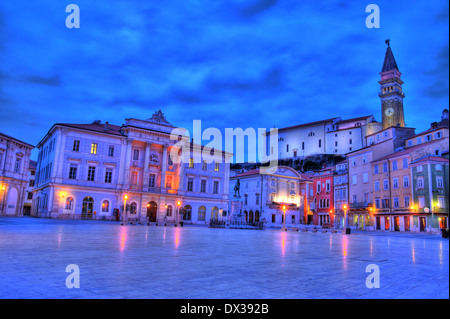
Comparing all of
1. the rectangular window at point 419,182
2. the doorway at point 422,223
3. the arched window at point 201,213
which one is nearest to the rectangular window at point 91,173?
the arched window at point 201,213

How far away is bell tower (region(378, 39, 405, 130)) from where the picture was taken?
88375 millimetres

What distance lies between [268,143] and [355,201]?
7781 centimetres

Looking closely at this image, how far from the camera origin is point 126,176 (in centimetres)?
4897

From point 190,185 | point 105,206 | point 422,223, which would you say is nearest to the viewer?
point 422,223

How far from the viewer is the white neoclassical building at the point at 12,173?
45.0 meters

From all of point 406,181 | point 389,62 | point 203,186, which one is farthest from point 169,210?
point 389,62

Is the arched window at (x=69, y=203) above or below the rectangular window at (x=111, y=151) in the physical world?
below

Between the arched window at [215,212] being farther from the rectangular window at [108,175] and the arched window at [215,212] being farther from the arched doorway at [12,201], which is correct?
the arched doorway at [12,201]

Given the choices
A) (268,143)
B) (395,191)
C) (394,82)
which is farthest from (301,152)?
(395,191)

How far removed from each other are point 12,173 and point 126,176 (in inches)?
593

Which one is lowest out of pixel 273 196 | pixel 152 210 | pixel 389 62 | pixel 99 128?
pixel 152 210

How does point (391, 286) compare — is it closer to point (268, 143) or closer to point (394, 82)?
point (394, 82)

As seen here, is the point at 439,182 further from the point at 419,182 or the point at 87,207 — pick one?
the point at 87,207

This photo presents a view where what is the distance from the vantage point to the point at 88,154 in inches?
1847
